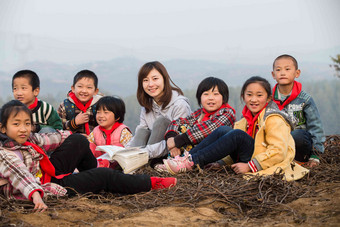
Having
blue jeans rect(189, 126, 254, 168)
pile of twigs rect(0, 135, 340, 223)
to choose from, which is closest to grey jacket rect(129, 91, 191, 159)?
blue jeans rect(189, 126, 254, 168)

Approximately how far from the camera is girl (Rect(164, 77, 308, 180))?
11.5 ft

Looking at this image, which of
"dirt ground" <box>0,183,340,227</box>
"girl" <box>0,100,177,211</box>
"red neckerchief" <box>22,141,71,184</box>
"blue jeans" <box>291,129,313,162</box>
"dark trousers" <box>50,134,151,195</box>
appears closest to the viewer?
"dirt ground" <box>0,183,340,227</box>

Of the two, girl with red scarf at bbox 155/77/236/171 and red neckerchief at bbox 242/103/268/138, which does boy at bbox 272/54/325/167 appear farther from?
girl with red scarf at bbox 155/77/236/171

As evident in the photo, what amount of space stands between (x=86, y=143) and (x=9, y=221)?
1082 millimetres

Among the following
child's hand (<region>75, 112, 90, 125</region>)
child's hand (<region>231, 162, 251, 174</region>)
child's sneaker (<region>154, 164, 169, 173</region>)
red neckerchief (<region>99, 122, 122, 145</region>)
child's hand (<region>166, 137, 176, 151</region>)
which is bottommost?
child's sneaker (<region>154, 164, 169, 173</region>)

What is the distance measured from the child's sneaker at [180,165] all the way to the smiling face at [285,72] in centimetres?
141

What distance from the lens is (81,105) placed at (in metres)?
5.23

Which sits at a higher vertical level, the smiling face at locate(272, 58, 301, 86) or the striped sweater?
the smiling face at locate(272, 58, 301, 86)

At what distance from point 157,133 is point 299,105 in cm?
167

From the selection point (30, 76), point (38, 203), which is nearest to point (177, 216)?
point (38, 203)

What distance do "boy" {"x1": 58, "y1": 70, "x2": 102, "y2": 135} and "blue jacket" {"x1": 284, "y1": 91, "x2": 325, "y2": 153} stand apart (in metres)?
2.55

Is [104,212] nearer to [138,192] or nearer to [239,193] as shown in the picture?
[138,192]

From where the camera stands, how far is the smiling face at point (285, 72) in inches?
169

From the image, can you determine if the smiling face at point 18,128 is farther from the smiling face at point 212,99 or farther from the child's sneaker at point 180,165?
the smiling face at point 212,99
